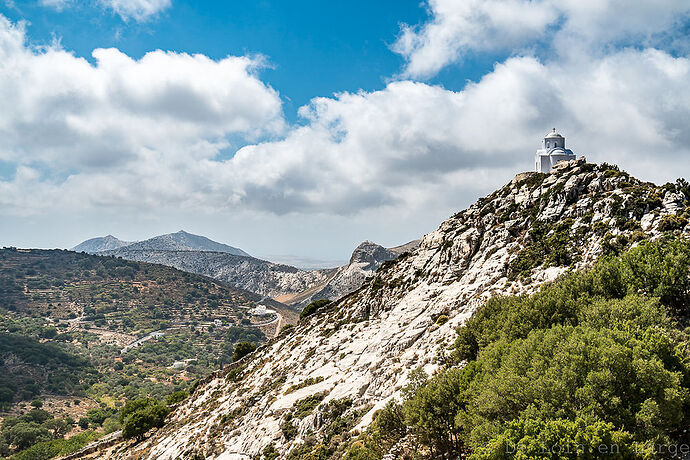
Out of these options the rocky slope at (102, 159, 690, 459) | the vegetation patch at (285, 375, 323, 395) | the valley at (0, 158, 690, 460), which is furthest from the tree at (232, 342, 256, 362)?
the vegetation patch at (285, 375, 323, 395)

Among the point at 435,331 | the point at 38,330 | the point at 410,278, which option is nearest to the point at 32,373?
the point at 38,330

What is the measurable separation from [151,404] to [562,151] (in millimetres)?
77062

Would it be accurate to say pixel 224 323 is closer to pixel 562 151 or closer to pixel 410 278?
pixel 410 278

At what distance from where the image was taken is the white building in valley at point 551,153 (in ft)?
184

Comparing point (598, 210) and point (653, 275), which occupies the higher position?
point (598, 210)

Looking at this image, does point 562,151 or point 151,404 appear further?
point 151,404

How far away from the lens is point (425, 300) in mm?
45031

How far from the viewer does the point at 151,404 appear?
213ft

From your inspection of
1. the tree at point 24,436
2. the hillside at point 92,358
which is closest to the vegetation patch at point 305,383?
the hillside at point 92,358

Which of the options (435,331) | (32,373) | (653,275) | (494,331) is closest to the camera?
(653,275)

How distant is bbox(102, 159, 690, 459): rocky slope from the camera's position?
3372 cm

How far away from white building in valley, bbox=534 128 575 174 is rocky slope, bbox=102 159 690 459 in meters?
→ 4.67

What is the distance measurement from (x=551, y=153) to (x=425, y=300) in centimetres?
3132

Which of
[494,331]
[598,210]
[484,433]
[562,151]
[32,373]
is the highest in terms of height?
[562,151]
